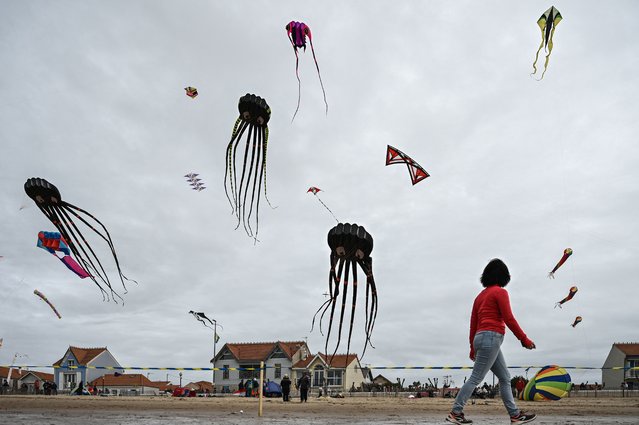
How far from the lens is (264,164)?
17.5 m

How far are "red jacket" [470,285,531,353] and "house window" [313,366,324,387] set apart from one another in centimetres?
6685

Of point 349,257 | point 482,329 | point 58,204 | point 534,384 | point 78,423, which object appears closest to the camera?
point 482,329

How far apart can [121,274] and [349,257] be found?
5.97 metres

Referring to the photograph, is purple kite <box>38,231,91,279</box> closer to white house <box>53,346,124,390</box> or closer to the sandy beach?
the sandy beach

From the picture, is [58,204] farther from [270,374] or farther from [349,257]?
[270,374]

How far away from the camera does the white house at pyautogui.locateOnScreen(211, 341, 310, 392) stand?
239 feet

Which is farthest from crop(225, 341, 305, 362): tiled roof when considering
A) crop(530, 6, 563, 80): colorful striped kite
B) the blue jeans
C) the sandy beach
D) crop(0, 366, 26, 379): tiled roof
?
the blue jeans

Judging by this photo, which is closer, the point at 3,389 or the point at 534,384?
the point at 534,384

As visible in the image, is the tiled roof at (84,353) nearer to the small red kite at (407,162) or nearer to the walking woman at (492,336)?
the small red kite at (407,162)

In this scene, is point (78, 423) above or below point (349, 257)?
below

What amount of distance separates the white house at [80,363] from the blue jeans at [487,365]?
251ft

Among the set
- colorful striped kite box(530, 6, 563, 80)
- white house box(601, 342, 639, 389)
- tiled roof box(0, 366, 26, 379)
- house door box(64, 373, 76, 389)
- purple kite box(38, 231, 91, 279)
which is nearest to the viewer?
colorful striped kite box(530, 6, 563, 80)

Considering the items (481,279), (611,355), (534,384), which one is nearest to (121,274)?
(481,279)

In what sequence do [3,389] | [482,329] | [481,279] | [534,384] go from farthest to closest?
[3,389], [534,384], [481,279], [482,329]
